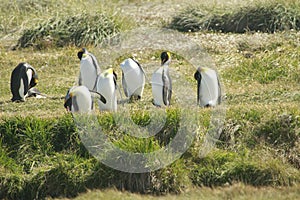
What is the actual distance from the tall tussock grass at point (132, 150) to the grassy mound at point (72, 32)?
5.78 m

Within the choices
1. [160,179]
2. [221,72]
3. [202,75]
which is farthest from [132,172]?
[221,72]

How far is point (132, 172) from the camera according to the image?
945 cm

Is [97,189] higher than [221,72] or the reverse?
the reverse

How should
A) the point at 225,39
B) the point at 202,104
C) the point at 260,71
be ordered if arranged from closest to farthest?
the point at 202,104 < the point at 260,71 < the point at 225,39

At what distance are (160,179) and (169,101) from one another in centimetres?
213

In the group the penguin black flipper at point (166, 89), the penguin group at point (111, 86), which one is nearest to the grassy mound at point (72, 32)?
the penguin group at point (111, 86)

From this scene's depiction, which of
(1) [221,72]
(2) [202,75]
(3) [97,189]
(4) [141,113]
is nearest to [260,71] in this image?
(1) [221,72]

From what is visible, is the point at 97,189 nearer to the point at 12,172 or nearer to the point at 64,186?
the point at 64,186

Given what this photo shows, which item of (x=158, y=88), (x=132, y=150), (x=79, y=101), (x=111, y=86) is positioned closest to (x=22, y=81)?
(x=111, y=86)

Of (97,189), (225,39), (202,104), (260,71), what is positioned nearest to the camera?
(97,189)

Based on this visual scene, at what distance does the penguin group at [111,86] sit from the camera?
10.6 metres

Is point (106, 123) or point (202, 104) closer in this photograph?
point (106, 123)

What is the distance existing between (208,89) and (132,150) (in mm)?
1971

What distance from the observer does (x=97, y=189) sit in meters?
9.36
